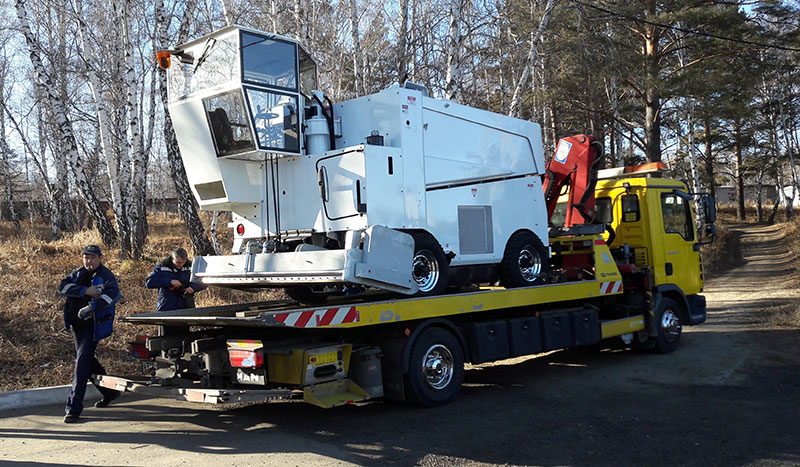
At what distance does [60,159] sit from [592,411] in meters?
23.8

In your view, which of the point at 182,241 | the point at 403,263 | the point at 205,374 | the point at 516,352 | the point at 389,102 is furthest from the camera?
the point at 182,241

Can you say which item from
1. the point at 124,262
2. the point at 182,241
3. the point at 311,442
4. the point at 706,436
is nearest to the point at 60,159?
the point at 182,241

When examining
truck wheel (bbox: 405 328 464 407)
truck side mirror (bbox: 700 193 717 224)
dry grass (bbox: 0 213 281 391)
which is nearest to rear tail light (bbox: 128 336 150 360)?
dry grass (bbox: 0 213 281 391)

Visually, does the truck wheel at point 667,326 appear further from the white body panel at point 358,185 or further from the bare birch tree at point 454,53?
the bare birch tree at point 454,53

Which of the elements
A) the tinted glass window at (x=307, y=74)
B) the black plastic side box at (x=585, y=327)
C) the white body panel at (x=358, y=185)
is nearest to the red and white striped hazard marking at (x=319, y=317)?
the white body panel at (x=358, y=185)

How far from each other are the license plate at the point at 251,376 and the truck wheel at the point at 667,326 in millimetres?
6666

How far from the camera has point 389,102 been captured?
7355 millimetres

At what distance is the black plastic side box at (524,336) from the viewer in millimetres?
8203

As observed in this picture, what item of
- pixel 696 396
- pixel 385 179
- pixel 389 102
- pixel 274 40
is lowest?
pixel 696 396

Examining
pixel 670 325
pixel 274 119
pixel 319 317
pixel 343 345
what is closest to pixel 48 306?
pixel 274 119

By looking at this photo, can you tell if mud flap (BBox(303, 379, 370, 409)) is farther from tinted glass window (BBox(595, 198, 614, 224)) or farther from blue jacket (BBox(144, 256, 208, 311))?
tinted glass window (BBox(595, 198, 614, 224))

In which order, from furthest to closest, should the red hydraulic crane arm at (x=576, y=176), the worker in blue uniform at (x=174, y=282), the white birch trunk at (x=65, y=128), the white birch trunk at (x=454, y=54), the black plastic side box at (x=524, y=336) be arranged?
the white birch trunk at (x=454, y=54)
the white birch trunk at (x=65, y=128)
the red hydraulic crane arm at (x=576, y=176)
the black plastic side box at (x=524, y=336)
the worker in blue uniform at (x=174, y=282)

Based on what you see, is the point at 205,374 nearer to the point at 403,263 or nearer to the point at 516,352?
the point at 403,263

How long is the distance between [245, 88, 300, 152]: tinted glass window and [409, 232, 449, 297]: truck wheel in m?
1.70
